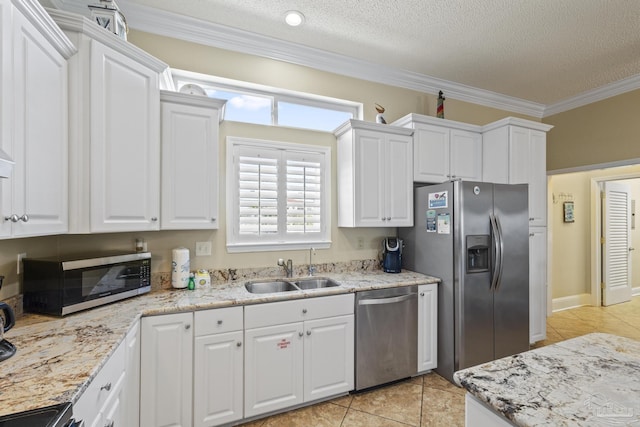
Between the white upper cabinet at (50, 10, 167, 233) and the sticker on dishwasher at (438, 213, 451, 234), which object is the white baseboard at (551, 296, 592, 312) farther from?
the white upper cabinet at (50, 10, 167, 233)

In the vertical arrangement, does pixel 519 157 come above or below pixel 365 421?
above

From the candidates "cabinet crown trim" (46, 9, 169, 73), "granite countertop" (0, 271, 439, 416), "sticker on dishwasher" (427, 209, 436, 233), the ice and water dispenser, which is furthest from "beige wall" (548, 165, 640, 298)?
→ "cabinet crown trim" (46, 9, 169, 73)

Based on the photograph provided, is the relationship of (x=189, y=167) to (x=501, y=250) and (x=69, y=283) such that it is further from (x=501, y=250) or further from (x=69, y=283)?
(x=501, y=250)

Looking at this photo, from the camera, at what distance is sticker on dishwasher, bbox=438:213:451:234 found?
266 centimetres

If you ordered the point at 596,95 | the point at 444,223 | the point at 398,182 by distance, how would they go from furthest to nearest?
1. the point at 596,95
2. the point at 398,182
3. the point at 444,223

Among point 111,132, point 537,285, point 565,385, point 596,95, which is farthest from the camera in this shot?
point 596,95

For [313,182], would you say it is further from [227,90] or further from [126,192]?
[126,192]

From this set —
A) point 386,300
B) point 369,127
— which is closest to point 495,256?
point 386,300

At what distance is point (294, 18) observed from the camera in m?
2.40

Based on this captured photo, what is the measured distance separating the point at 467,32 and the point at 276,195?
86.3 inches

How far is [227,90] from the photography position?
2766 mm

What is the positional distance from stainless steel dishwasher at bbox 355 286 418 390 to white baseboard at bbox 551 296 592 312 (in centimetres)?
347

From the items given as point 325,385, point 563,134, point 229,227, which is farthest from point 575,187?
point 229,227

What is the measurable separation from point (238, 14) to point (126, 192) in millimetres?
1632
